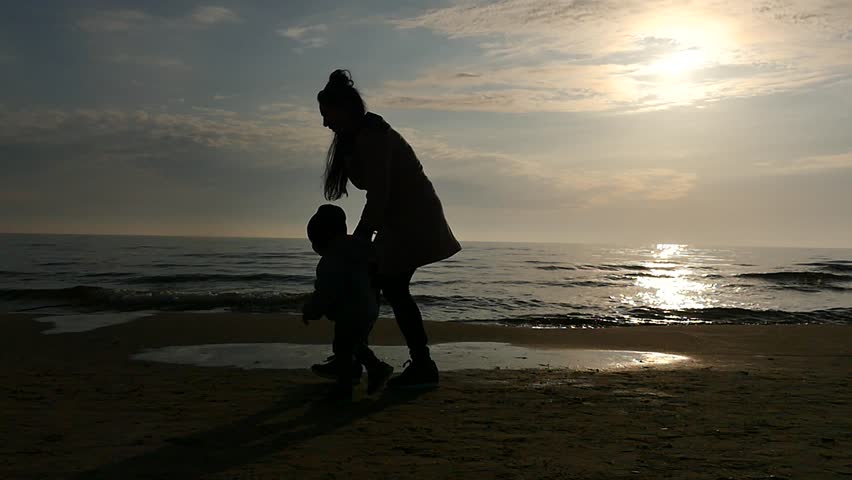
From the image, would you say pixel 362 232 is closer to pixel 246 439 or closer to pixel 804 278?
pixel 246 439

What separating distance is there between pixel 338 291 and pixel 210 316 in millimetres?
6268

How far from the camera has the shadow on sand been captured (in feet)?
7.60

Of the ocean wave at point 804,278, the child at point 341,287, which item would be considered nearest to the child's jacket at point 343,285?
the child at point 341,287

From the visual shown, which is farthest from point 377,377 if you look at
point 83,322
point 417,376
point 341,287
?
point 83,322

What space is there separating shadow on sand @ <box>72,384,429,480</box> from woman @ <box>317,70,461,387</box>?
1.67 ft

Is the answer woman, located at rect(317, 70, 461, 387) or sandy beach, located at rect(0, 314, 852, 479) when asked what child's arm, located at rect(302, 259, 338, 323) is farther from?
sandy beach, located at rect(0, 314, 852, 479)

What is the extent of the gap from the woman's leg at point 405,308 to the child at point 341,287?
23cm

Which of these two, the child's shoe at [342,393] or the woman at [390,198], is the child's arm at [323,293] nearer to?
the woman at [390,198]

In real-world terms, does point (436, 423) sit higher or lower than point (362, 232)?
lower

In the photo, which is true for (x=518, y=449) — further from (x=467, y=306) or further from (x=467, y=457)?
(x=467, y=306)

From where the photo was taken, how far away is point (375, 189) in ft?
Answer: 12.2

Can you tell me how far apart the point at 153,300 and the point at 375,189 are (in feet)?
35.9

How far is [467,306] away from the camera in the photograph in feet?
44.7

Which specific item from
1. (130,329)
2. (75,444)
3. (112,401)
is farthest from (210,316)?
(75,444)
